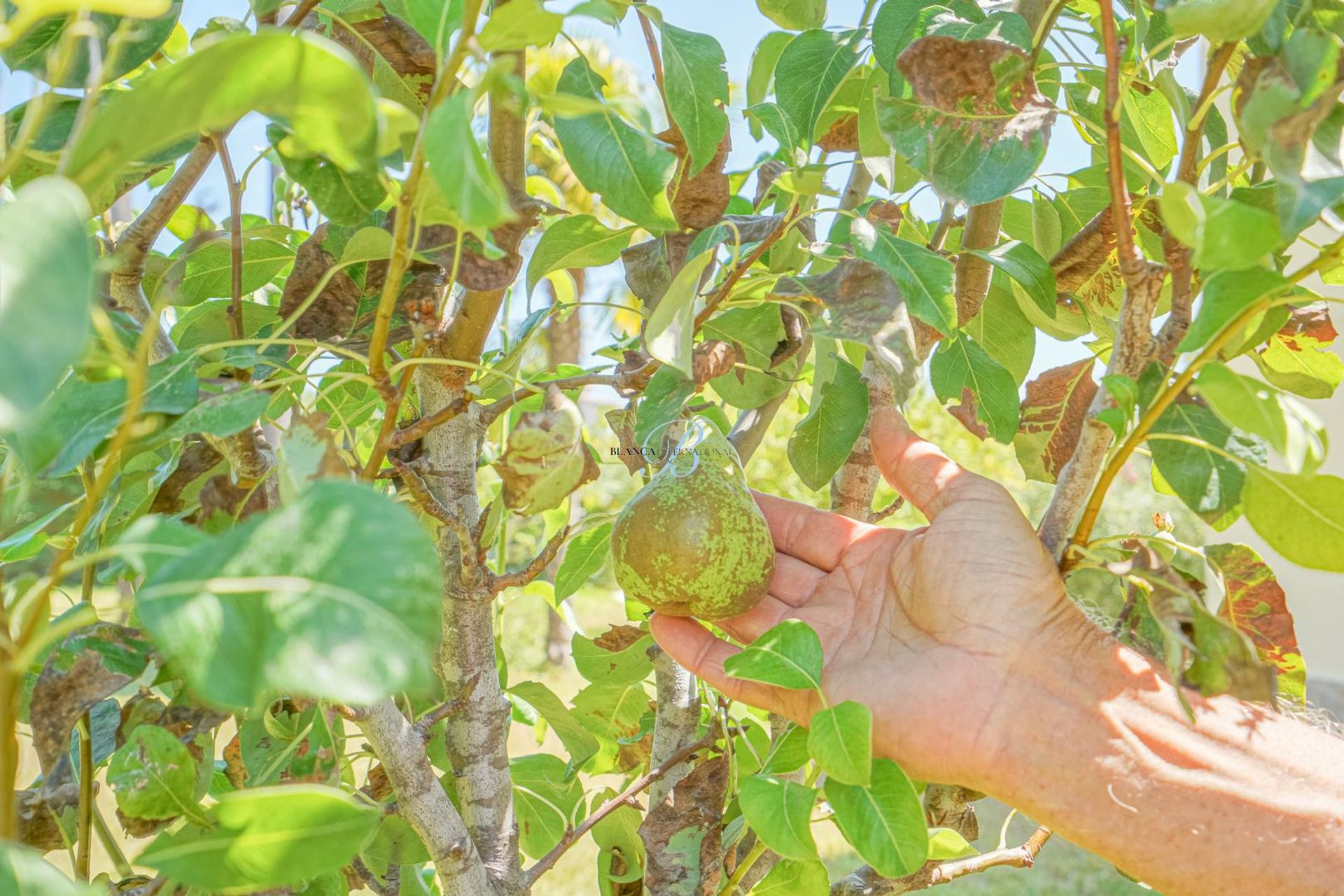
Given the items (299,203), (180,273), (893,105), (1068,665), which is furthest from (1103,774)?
(299,203)

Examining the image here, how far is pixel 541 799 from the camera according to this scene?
1.23m

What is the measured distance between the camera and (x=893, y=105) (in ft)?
2.50

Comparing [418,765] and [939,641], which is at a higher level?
[939,641]

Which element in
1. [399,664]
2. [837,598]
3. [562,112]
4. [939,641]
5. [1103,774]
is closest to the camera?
[399,664]

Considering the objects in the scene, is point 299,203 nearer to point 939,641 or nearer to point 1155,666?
point 939,641

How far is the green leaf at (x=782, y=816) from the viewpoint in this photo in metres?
0.72

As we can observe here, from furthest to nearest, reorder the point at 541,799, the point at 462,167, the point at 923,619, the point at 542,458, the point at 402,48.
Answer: the point at 541,799
the point at 923,619
the point at 402,48
the point at 542,458
the point at 462,167

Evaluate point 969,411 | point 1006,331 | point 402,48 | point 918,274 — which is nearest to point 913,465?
point 969,411

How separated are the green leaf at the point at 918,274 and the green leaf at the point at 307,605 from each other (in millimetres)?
455

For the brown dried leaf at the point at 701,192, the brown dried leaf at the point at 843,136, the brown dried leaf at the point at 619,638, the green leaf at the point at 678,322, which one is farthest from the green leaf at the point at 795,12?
the brown dried leaf at the point at 619,638

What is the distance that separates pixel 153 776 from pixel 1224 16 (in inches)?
31.0

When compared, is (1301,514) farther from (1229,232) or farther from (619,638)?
(619,638)

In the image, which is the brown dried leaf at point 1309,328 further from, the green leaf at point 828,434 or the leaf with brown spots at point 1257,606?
the green leaf at point 828,434

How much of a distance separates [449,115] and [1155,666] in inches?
31.2
